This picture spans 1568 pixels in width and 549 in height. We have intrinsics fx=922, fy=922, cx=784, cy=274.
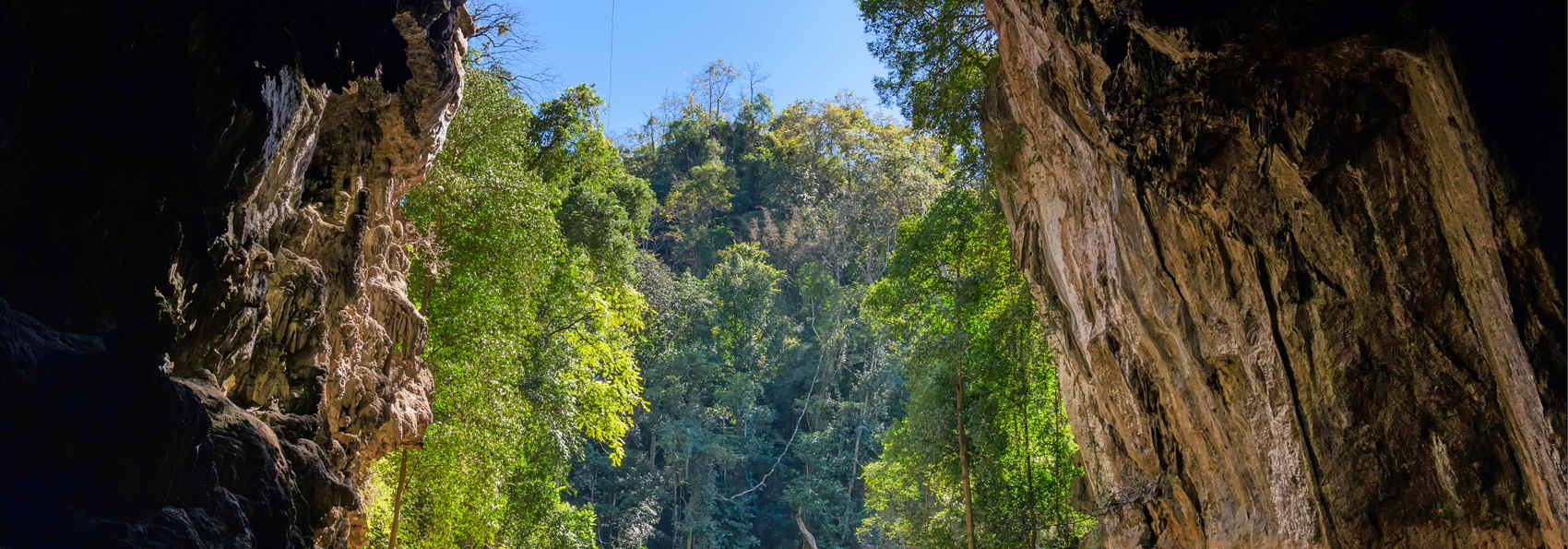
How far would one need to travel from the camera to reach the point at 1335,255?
579 centimetres

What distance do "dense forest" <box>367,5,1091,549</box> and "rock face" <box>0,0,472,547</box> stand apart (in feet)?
15.4

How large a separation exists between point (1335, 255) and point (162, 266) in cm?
639

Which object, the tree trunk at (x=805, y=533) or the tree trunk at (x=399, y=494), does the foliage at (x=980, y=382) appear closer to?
the tree trunk at (x=399, y=494)

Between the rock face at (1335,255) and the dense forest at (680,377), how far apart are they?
504 centimetres

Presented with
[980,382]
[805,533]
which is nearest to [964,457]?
[980,382]

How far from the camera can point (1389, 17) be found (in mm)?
4867

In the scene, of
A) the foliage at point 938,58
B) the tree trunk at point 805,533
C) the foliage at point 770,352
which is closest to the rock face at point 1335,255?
the foliage at point 938,58

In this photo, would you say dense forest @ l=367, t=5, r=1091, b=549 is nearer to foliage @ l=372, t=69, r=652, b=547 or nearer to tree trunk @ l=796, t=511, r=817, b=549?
foliage @ l=372, t=69, r=652, b=547

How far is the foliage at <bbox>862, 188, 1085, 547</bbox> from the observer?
44.6 feet

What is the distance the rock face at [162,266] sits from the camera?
10.7ft

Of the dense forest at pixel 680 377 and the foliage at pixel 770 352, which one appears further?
the foliage at pixel 770 352

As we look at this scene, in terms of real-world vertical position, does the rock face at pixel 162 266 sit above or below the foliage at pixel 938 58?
below

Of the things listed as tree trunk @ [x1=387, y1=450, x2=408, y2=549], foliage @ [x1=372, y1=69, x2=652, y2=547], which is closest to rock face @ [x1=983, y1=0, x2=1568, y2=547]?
foliage @ [x1=372, y1=69, x2=652, y2=547]

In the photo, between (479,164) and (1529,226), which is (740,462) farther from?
(1529,226)
